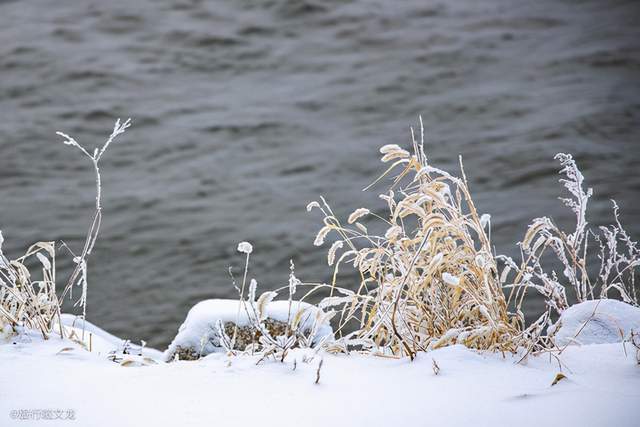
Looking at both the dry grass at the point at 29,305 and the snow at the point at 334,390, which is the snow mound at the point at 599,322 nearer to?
the snow at the point at 334,390

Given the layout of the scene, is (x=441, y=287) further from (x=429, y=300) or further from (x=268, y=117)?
(x=268, y=117)

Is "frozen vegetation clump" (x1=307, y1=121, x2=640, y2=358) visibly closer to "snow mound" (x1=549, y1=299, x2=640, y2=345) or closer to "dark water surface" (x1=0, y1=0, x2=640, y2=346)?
"snow mound" (x1=549, y1=299, x2=640, y2=345)

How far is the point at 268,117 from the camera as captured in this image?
8.83m

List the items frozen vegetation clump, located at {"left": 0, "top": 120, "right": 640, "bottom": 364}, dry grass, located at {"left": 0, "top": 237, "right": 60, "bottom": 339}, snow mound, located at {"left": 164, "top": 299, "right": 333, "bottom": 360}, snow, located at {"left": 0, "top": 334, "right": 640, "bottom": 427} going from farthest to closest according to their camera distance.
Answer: snow mound, located at {"left": 164, "top": 299, "right": 333, "bottom": 360} < dry grass, located at {"left": 0, "top": 237, "right": 60, "bottom": 339} < frozen vegetation clump, located at {"left": 0, "top": 120, "right": 640, "bottom": 364} < snow, located at {"left": 0, "top": 334, "right": 640, "bottom": 427}

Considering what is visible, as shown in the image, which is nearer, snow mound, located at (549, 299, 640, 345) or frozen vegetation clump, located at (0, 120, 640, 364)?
frozen vegetation clump, located at (0, 120, 640, 364)

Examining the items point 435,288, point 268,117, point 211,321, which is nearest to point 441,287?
point 435,288

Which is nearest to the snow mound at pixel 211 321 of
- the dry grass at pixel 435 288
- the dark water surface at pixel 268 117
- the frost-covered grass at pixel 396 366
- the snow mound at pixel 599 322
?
the frost-covered grass at pixel 396 366

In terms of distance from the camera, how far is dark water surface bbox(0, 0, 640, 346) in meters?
6.70

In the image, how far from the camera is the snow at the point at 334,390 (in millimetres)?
1738

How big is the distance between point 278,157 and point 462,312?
5938 millimetres

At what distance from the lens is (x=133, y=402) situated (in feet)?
6.01

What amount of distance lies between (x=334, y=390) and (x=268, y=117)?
7122mm

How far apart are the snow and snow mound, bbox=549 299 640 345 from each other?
0.18m

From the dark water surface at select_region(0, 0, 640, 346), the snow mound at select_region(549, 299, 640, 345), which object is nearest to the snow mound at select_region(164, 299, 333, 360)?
the snow mound at select_region(549, 299, 640, 345)
